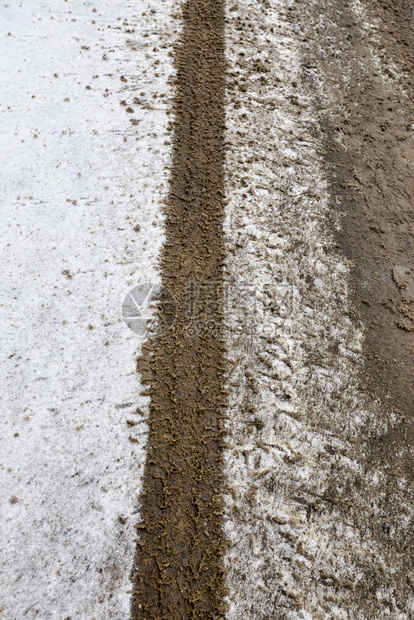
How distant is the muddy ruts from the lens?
2.04 meters

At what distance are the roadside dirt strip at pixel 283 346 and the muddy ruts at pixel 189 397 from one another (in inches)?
0.4

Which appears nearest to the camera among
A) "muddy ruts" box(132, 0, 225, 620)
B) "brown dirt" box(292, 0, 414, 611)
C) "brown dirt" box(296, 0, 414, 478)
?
"muddy ruts" box(132, 0, 225, 620)

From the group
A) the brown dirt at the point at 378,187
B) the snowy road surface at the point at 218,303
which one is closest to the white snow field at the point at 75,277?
the snowy road surface at the point at 218,303

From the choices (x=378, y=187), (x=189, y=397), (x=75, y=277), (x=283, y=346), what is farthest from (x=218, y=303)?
(x=378, y=187)

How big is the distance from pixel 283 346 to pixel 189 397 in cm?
80

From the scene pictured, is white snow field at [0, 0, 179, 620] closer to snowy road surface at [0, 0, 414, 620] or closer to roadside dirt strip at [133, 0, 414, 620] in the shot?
snowy road surface at [0, 0, 414, 620]

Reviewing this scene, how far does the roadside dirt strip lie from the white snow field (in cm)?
21

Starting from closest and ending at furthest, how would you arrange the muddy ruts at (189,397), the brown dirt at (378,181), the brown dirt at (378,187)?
the muddy ruts at (189,397) < the brown dirt at (378,187) < the brown dirt at (378,181)

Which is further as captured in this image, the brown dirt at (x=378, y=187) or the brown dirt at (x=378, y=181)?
the brown dirt at (x=378, y=181)

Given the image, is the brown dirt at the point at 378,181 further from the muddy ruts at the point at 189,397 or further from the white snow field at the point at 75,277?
the white snow field at the point at 75,277

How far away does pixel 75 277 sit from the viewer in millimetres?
2928

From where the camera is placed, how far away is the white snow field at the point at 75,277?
208cm

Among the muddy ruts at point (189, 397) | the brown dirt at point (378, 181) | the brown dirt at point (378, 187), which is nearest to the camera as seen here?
the muddy ruts at point (189, 397)

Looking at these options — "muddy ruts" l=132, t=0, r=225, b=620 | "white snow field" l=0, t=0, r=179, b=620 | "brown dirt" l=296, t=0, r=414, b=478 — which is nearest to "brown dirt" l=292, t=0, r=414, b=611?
"brown dirt" l=296, t=0, r=414, b=478
